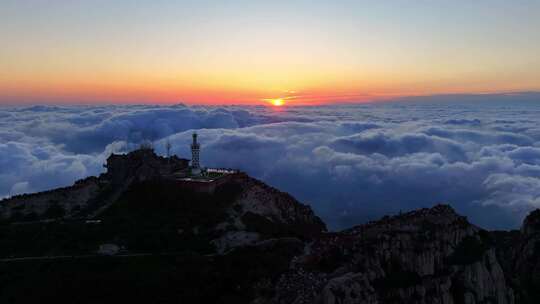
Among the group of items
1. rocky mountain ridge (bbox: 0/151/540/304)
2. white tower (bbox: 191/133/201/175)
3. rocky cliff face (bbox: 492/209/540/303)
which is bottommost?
rocky cliff face (bbox: 492/209/540/303)

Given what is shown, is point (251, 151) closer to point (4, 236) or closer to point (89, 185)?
point (89, 185)

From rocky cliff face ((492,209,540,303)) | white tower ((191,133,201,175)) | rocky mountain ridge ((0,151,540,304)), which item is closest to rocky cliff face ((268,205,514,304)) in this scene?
rocky mountain ridge ((0,151,540,304))

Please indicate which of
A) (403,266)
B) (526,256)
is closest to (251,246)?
(403,266)

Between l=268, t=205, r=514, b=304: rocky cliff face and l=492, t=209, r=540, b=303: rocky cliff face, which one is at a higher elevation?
l=268, t=205, r=514, b=304: rocky cliff face

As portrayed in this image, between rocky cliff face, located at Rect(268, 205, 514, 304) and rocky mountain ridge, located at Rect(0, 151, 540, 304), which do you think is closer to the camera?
rocky cliff face, located at Rect(268, 205, 514, 304)

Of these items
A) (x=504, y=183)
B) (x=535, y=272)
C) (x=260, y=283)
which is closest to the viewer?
(x=260, y=283)

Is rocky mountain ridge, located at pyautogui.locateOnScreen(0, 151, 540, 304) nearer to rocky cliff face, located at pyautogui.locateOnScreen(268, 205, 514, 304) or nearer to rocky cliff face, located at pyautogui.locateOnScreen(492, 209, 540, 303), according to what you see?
rocky cliff face, located at pyautogui.locateOnScreen(268, 205, 514, 304)

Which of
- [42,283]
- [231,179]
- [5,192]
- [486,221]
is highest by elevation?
[231,179]

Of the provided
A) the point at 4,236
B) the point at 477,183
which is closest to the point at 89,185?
the point at 4,236
